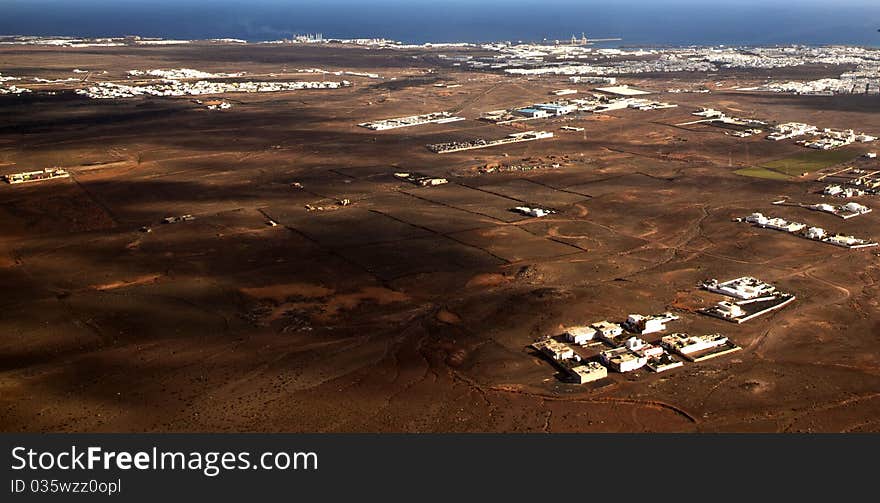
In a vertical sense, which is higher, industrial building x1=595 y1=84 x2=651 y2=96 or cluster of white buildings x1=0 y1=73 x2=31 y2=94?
industrial building x1=595 y1=84 x2=651 y2=96

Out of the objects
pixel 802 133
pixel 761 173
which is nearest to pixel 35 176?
pixel 761 173

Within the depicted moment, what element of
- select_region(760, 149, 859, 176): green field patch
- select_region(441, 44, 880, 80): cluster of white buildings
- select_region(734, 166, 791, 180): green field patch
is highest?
select_region(441, 44, 880, 80): cluster of white buildings

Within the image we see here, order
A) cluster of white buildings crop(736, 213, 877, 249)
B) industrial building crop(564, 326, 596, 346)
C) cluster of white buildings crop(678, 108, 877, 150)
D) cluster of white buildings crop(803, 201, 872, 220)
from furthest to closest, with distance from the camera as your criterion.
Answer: cluster of white buildings crop(678, 108, 877, 150)
cluster of white buildings crop(803, 201, 872, 220)
cluster of white buildings crop(736, 213, 877, 249)
industrial building crop(564, 326, 596, 346)

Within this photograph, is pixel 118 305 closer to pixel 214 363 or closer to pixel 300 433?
pixel 214 363

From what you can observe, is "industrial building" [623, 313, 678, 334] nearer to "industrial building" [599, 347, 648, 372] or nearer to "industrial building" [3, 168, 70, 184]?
"industrial building" [599, 347, 648, 372]

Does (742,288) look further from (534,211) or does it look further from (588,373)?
(534,211)

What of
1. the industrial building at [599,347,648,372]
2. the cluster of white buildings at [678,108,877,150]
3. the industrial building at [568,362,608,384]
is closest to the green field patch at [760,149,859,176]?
the cluster of white buildings at [678,108,877,150]
